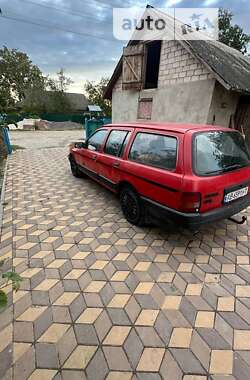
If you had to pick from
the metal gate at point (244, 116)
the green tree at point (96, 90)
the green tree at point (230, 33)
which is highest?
the green tree at point (230, 33)

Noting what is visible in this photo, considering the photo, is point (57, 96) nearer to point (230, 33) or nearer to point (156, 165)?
point (230, 33)

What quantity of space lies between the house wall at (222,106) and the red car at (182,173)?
14.7 ft

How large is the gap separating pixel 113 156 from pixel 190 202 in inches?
72.9

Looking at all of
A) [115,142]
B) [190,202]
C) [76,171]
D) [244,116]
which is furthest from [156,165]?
[244,116]

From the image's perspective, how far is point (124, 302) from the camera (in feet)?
6.98

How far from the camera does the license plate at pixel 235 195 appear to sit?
2713 millimetres

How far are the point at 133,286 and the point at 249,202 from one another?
6.63 ft

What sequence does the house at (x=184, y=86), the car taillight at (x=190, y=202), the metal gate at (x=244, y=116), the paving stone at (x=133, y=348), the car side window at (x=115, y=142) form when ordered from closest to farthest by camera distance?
the paving stone at (x=133, y=348)
the car taillight at (x=190, y=202)
the car side window at (x=115, y=142)
the house at (x=184, y=86)
the metal gate at (x=244, y=116)

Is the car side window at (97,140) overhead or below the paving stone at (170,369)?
overhead

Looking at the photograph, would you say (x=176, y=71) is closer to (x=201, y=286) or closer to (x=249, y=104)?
(x=249, y=104)

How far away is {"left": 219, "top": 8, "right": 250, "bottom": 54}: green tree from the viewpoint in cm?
2595

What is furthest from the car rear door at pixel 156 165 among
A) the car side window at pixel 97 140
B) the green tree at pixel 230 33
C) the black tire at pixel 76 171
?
the green tree at pixel 230 33

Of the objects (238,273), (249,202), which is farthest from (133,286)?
(249,202)

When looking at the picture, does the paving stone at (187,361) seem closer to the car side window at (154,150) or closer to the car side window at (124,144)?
the car side window at (154,150)
